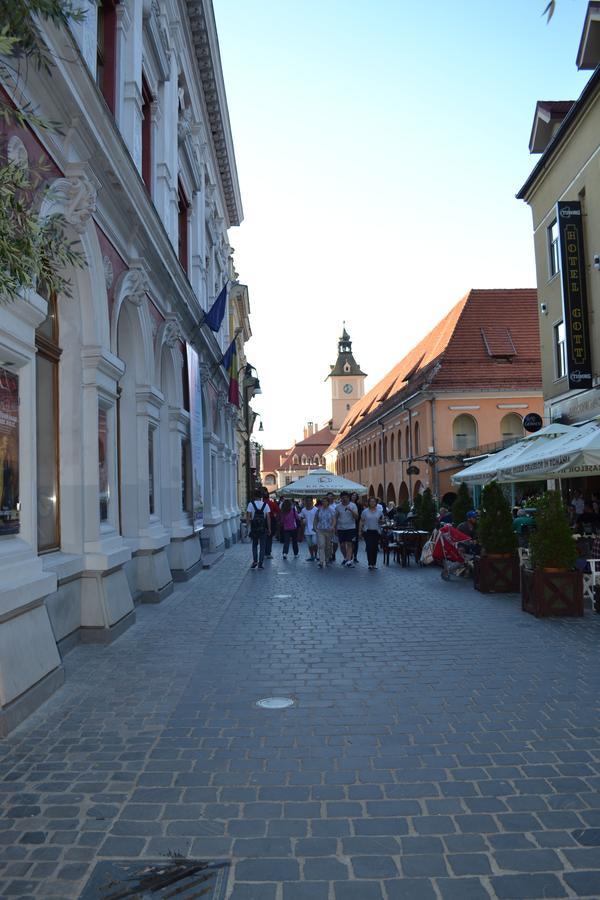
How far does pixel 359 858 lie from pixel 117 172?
341 inches

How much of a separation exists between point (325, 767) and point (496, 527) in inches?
340

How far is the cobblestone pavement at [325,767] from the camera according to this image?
Answer: 346 cm

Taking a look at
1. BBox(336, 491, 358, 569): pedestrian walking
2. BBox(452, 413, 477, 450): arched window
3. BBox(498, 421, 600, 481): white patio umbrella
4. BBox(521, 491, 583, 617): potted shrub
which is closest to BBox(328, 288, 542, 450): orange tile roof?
BBox(452, 413, 477, 450): arched window

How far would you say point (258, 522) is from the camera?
1752cm

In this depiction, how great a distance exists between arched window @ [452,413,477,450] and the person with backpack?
21.1 metres

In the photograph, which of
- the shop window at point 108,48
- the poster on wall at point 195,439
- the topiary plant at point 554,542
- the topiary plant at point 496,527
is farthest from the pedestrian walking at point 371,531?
the shop window at point 108,48

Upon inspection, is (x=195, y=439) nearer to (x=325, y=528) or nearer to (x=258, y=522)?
(x=258, y=522)

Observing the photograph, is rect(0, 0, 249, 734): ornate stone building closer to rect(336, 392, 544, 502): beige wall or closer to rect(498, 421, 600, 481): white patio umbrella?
rect(498, 421, 600, 481): white patio umbrella

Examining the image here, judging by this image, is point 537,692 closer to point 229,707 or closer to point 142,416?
point 229,707

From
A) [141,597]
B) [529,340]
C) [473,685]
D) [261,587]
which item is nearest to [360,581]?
[261,587]

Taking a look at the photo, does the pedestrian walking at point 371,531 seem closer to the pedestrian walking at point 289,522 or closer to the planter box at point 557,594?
the pedestrian walking at point 289,522

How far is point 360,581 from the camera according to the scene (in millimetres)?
15016

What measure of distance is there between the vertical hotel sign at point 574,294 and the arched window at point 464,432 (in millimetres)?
18275

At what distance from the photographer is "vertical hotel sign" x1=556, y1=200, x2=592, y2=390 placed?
18859mm
